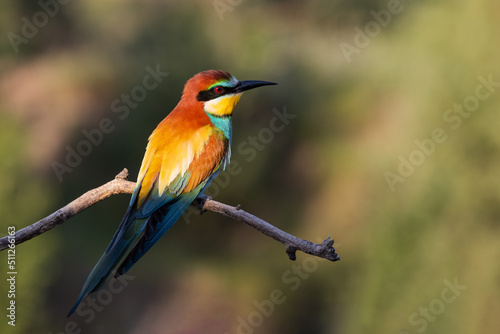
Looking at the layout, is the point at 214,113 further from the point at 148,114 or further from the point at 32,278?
the point at 148,114

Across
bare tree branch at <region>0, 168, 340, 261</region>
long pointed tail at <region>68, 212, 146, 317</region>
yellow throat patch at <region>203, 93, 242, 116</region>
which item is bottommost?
long pointed tail at <region>68, 212, 146, 317</region>

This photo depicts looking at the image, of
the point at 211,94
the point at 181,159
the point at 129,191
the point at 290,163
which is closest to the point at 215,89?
the point at 211,94

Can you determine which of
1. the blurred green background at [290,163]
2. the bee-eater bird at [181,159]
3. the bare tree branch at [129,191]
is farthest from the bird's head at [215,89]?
the blurred green background at [290,163]

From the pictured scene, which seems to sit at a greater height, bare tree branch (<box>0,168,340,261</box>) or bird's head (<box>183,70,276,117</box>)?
bird's head (<box>183,70,276,117</box>)

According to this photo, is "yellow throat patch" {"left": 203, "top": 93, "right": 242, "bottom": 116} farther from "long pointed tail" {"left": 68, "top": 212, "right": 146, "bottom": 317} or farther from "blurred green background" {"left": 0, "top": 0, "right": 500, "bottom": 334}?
"blurred green background" {"left": 0, "top": 0, "right": 500, "bottom": 334}

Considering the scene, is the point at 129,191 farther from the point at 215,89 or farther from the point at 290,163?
the point at 290,163

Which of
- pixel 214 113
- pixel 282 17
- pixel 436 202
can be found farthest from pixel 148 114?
pixel 214 113

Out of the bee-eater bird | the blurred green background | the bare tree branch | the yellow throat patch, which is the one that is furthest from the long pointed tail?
the blurred green background

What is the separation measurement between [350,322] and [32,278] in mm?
2462

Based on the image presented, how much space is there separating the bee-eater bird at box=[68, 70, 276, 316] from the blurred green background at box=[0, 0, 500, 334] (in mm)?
2027

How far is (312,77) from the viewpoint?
5852 millimetres

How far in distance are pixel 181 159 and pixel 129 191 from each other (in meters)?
0.24

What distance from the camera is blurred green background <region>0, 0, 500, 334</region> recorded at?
444 cm

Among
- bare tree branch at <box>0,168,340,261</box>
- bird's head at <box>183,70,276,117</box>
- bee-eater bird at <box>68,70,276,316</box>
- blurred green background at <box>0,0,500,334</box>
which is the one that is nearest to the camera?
bare tree branch at <box>0,168,340,261</box>
